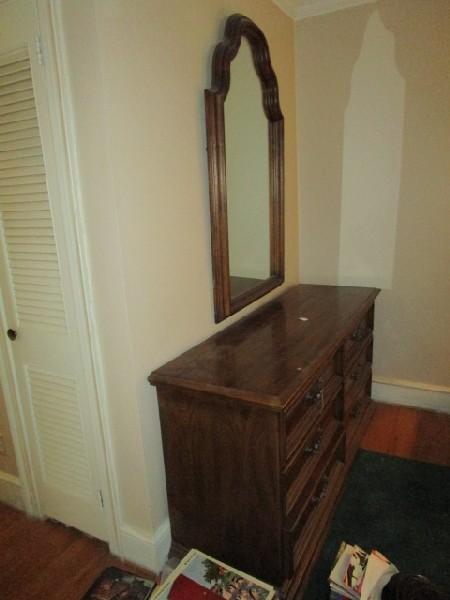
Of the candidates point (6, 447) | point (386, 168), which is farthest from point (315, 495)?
point (386, 168)

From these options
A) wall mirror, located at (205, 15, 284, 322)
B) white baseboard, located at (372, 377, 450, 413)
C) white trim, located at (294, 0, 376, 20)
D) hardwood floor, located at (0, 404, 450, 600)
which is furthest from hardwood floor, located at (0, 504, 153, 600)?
white trim, located at (294, 0, 376, 20)

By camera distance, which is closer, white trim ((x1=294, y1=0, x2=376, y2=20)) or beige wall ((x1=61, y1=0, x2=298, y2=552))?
beige wall ((x1=61, y1=0, x2=298, y2=552))

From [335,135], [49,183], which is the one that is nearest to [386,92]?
[335,135]

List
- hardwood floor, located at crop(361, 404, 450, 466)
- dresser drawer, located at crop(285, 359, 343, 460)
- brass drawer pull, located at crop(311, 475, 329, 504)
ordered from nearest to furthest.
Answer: dresser drawer, located at crop(285, 359, 343, 460)
brass drawer pull, located at crop(311, 475, 329, 504)
hardwood floor, located at crop(361, 404, 450, 466)

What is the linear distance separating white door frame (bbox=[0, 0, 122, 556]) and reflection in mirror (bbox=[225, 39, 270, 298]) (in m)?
0.68

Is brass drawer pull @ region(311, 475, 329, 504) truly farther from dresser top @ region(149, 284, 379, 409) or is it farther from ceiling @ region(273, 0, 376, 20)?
ceiling @ region(273, 0, 376, 20)

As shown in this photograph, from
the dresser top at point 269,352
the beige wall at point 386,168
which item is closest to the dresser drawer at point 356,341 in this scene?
the dresser top at point 269,352

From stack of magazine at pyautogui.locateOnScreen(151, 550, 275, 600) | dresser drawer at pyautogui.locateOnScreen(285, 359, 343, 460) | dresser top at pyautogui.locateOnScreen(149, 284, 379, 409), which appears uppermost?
dresser top at pyautogui.locateOnScreen(149, 284, 379, 409)

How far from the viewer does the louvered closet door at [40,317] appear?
133cm

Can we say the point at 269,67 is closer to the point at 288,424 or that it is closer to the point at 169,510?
the point at 288,424

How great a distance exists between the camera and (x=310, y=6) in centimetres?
227

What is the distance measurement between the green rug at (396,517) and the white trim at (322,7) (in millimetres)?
2475

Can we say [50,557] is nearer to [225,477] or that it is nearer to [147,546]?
[147,546]

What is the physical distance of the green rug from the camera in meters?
1.46
